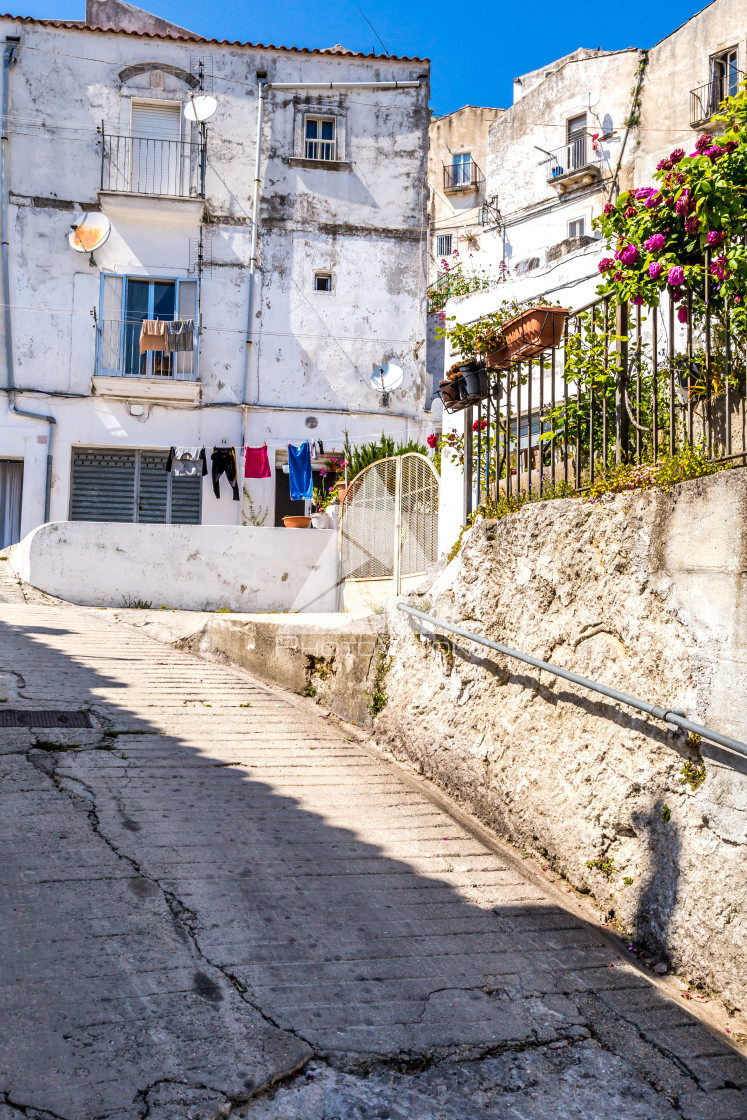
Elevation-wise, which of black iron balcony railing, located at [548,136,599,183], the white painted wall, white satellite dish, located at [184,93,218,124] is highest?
black iron balcony railing, located at [548,136,599,183]

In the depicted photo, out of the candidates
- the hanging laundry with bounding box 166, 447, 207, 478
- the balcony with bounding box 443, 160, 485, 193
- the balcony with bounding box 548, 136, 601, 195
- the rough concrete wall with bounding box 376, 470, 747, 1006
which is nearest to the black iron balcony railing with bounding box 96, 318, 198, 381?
the hanging laundry with bounding box 166, 447, 207, 478

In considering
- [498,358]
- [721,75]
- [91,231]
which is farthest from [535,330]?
[721,75]

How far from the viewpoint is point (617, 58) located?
1063 inches

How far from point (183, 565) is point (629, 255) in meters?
9.98

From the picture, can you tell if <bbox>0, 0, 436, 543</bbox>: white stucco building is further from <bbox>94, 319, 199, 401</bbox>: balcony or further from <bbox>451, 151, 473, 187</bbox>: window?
<bbox>451, 151, 473, 187</bbox>: window

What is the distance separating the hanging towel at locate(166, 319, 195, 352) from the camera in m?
18.2

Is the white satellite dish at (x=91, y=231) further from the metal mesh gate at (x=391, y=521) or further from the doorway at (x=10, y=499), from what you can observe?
the metal mesh gate at (x=391, y=521)

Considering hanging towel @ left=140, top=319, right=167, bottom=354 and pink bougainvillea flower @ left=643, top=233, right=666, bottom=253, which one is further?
hanging towel @ left=140, top=319, right=167, bottom=354

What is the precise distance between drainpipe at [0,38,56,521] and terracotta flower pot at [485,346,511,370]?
43.3ft

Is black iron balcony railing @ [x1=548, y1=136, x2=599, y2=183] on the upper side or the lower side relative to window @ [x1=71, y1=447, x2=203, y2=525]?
upper

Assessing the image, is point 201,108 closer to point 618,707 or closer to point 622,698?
point 618,707

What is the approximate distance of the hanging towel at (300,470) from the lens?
17.9 meters

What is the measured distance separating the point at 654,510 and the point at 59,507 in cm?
1551

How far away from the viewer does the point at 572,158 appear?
93.7 ft
